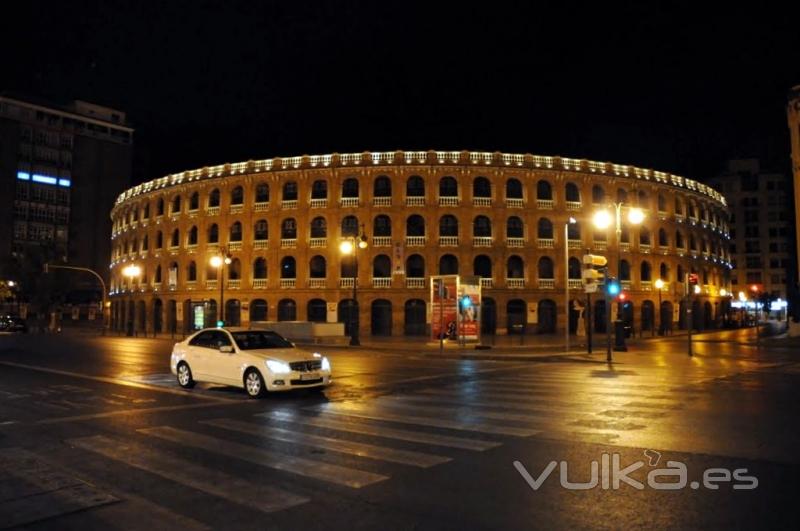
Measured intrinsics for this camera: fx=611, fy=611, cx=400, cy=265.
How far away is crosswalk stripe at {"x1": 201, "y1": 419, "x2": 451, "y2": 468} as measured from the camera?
7.61 metres

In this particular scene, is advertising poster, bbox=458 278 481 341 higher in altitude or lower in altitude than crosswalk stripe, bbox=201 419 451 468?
higher

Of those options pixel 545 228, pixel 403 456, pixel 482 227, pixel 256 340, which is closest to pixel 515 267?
pixel 545 228

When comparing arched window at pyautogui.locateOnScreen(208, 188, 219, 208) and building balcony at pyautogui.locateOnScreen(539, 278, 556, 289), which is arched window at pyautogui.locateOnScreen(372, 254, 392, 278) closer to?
building balcony at pyautogui.locateOnScreen(539, 278, 556, 289)

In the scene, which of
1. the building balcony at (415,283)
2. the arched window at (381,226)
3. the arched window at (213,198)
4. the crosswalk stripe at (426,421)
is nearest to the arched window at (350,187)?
the arched window at (381,226)

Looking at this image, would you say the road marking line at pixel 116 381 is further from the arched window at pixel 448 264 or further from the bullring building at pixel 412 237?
the arched window at pixel 448 264

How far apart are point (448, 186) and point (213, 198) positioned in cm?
2080

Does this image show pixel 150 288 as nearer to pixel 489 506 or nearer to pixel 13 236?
pixel 13 236

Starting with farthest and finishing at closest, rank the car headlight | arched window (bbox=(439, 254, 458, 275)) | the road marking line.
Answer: arched window (bbox=(439, 254, 458, 275)), the road marking line, the car headlight

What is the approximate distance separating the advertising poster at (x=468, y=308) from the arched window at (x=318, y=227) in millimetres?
19976

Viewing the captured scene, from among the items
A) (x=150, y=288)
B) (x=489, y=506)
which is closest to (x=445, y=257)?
(x=150, y=288)

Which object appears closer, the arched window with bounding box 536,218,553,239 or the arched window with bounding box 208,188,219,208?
the arched window with bounding box 536,218,553,239

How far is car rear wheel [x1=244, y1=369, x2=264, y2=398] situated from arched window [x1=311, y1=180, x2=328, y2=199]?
121 feet

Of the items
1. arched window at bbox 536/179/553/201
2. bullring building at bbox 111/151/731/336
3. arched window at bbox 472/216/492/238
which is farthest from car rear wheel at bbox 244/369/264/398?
arched window at bbox 536/179/553/201

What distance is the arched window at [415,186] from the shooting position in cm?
4859
